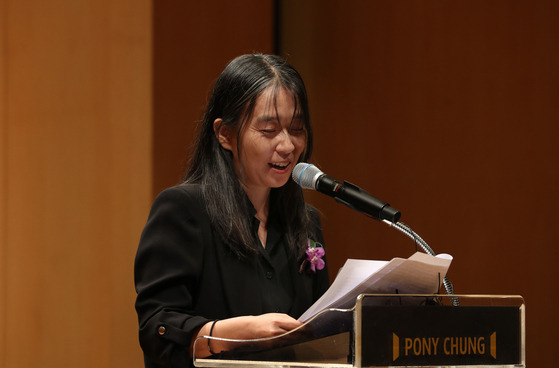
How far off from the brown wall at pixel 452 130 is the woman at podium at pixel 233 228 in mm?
1181

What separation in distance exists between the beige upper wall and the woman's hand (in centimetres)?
145

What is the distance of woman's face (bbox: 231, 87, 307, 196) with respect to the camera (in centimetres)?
151

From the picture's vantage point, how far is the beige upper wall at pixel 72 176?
2.55 metres

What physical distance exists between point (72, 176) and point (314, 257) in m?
1.29

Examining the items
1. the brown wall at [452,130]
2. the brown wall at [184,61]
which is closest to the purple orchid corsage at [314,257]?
the brown wall at [184,61]

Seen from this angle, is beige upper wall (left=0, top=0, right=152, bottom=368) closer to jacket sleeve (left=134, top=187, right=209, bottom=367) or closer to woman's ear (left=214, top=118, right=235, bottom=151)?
woman's ear (left=214, top=118, right=235, bottom=151)

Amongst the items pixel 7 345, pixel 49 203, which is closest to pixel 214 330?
pixel 49 203

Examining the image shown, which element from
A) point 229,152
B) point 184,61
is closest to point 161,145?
point 184,61

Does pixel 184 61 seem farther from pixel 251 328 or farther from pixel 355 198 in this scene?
pixel 251 328

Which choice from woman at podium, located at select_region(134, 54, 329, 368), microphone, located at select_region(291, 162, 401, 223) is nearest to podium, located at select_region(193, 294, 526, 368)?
microphone, located at select_region(291, 162, 401, 223)

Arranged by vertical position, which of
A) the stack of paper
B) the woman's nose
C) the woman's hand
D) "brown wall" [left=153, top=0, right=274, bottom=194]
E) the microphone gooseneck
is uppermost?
"brown wall" [left=153, top=0, right=274, bottom=194]

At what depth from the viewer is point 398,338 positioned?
40.4 inches

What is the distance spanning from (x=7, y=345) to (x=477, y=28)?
2221 millimetres

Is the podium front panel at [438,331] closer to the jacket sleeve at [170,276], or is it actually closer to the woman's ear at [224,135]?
the jacket sleeve at [170,276]
